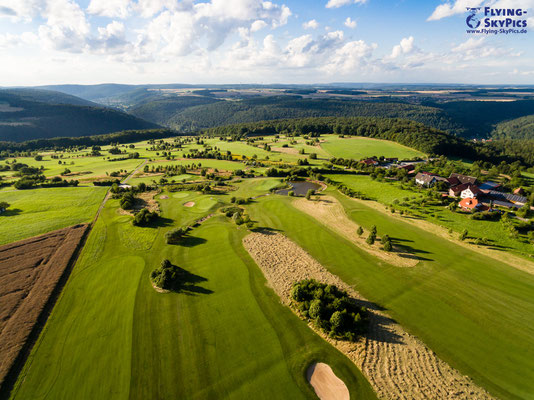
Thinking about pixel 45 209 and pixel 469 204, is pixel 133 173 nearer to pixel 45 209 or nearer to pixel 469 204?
pixel 45 209

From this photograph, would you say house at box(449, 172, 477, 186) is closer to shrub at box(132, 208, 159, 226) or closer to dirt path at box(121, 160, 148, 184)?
shrub at box(132, 208, 159, 226)

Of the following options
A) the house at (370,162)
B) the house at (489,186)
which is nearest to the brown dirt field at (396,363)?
the house at (489,186)

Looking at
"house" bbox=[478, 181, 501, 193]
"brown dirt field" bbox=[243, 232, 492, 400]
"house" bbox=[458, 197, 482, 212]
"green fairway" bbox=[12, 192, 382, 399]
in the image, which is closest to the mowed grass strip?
"brown dirt field" bbox=[243, 232, 492, 400]

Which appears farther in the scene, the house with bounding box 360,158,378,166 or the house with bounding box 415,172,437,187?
the house with bounding box 360,158,378,166

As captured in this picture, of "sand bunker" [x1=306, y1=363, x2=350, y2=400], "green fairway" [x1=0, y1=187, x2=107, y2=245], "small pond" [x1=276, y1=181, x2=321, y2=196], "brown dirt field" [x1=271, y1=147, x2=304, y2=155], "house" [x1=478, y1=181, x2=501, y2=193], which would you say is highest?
"brown dirt field" [x1=271, y1=147, x2=304, y2=155]

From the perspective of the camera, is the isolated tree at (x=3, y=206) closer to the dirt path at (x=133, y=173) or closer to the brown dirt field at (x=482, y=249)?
the dirt path at (x=133, y=173)

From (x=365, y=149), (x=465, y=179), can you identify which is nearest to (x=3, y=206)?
(x=465, y=179)
